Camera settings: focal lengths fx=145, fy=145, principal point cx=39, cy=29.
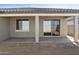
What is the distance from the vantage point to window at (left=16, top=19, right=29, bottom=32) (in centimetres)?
1731

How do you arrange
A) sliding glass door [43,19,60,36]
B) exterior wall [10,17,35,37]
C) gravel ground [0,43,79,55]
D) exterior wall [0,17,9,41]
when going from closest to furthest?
gravel ground [0,43,79,55] < exterior wall [0,17,9,41] < exterior wall [10,17,35,37] < sliding glass door [43,19,60,36]

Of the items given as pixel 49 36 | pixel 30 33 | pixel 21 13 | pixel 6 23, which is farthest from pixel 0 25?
pixel 49 36

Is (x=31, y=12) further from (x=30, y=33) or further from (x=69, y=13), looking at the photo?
(x=30, y=33)

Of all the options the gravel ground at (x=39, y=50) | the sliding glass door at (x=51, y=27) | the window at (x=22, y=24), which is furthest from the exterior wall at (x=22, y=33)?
the gravel ground at (x=39, y=50)

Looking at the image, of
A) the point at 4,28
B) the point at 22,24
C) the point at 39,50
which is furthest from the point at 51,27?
the point at 39,50

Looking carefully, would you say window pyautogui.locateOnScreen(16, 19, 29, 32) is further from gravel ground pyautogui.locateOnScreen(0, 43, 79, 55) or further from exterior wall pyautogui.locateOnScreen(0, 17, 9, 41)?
gravel ground pyautogui.locateOnScreen(0, 43, 79, 55)

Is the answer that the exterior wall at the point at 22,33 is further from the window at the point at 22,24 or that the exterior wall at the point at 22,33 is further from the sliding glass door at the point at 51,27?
the sliding glass door at the point at 51,27

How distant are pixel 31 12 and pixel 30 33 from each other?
573 cm

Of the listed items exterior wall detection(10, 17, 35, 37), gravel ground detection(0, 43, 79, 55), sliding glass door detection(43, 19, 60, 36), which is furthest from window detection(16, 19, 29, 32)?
gravel ground detection(0, 43, 79, 55)

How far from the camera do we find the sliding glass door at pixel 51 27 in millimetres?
17438

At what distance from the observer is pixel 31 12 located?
38.9 feet

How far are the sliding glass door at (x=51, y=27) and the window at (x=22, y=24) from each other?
2133 millimetres

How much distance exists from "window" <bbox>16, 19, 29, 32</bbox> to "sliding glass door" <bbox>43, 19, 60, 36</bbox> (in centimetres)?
213

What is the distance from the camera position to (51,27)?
1777 centimetres
